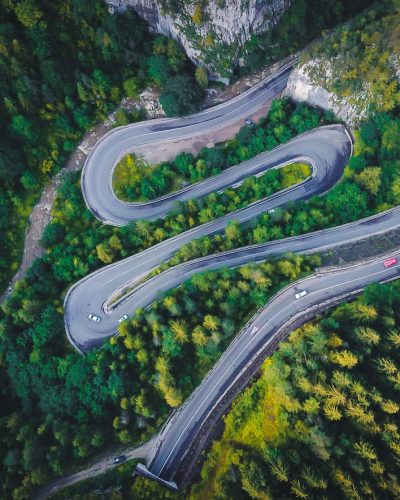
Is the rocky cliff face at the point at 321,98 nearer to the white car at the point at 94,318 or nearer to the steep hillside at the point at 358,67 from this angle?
the steep hillside at the point at 358,67

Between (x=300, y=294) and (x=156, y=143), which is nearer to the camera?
(x=300, y=294)

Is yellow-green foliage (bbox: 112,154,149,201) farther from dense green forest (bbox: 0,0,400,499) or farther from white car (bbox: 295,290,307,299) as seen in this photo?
white car (bbox: 295,290,307,299)

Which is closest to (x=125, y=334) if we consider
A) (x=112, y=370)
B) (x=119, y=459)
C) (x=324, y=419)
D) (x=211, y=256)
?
(x=112, y=370)

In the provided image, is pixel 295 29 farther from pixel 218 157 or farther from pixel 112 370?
pixel 112 370

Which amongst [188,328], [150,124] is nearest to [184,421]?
[188,328]

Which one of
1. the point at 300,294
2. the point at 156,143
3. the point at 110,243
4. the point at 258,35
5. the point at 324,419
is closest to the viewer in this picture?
the point at 324,419

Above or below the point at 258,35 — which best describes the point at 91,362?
below

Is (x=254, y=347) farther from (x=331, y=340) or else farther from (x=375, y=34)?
(x=375, y=34)
